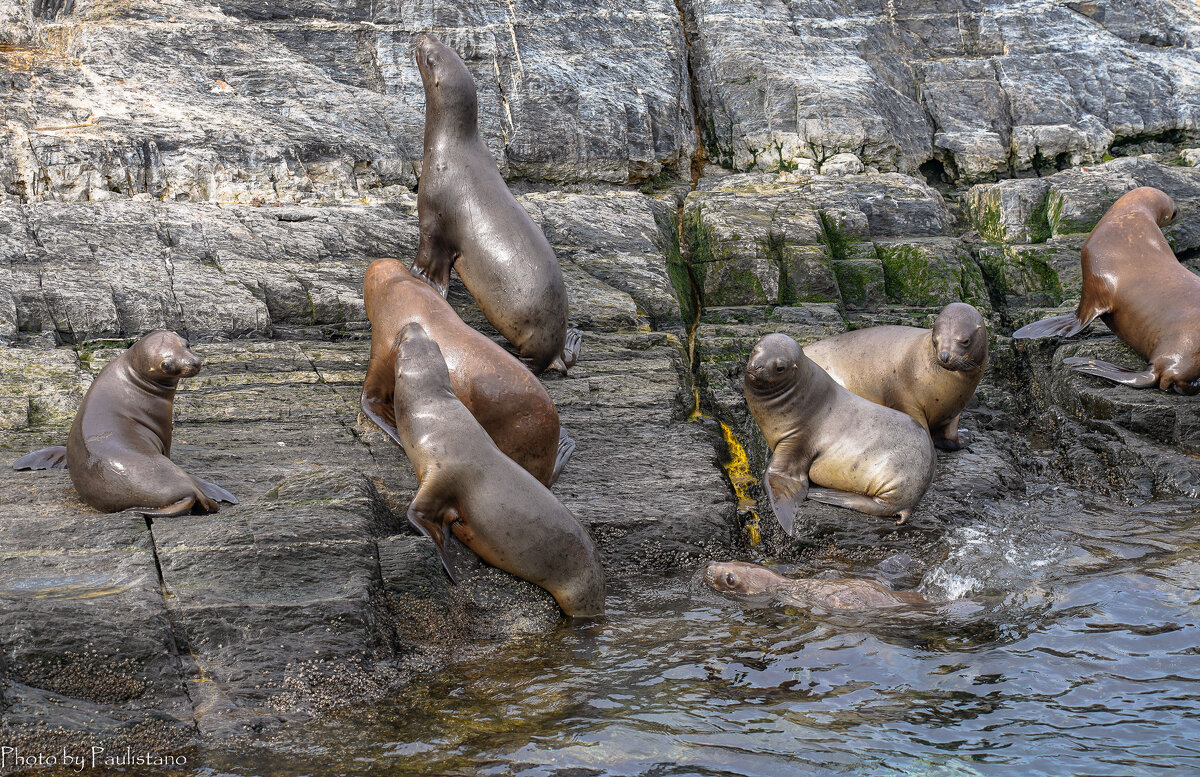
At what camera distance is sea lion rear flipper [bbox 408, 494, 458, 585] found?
16.7ft

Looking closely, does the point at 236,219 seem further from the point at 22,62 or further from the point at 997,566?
the point at 997,566

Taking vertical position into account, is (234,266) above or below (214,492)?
above

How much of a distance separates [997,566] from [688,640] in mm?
2014

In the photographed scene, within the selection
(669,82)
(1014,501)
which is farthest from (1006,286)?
(669,82)

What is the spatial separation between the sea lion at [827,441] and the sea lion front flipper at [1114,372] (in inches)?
81.1

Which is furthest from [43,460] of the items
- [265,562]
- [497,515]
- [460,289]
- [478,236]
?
[460,289]

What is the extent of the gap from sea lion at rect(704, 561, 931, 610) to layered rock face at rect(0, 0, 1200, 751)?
1.53ft

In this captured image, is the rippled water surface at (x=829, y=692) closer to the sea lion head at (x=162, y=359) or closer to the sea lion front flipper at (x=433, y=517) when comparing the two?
the sea lion front flipper at (x=433, y=517)

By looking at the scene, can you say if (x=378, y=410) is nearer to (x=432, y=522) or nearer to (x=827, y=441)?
(x=432, y=522)

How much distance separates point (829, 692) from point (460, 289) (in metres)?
4.86

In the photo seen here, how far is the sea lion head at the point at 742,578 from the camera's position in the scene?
5.60 meters

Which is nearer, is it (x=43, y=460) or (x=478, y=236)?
(x=43, y=460)

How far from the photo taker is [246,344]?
7.39 meters

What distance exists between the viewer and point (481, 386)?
6105 millimetres
